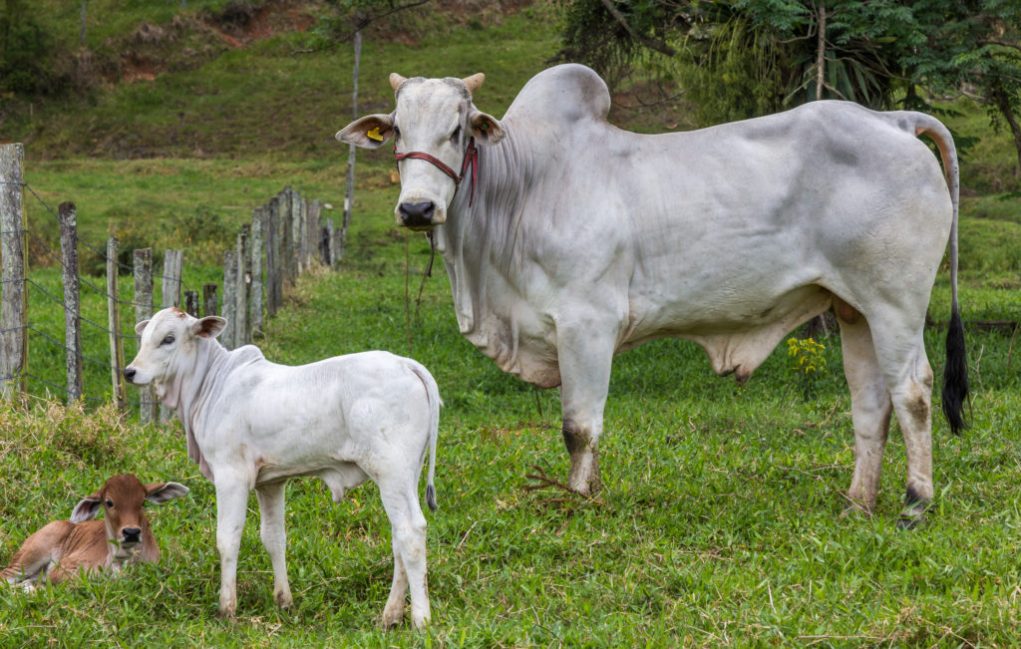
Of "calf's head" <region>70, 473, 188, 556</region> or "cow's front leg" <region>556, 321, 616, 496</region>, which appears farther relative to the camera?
"cow's front leg" <region>556, 321, 616, 496</region>

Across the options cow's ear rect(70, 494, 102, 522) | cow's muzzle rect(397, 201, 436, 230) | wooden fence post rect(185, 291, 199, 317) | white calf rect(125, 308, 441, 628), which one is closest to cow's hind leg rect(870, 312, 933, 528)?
cow's muzzle rect(397, 201, 436, 230)

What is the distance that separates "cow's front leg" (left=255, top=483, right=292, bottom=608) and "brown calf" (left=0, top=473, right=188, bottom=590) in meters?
0.57

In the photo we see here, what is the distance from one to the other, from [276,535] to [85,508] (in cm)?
93

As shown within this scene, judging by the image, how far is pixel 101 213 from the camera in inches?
981

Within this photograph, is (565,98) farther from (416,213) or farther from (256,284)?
(256,284)

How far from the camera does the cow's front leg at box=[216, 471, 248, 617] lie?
490 cm

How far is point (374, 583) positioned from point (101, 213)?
21316 millimetres

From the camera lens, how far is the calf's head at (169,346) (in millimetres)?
5109

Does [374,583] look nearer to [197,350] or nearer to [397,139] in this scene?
[197,350]

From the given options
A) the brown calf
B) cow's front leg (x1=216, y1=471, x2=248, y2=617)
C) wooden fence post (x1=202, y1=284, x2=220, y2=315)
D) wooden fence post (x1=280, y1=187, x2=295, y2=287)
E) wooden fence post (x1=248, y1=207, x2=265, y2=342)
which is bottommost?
wooden fence post (x1=280, y1=187, x2=295, y2=287)

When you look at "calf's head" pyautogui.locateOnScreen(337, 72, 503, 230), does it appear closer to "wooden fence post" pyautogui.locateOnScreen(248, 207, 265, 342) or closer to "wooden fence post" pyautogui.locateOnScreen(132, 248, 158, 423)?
"wooden fence post" pyautogui.locateOnScreen(132, 248, 158, 423)

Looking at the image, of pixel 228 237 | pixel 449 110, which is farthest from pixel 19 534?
pixel 228 237

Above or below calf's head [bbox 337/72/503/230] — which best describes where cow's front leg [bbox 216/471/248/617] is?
below

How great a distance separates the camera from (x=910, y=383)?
20.1 feet
